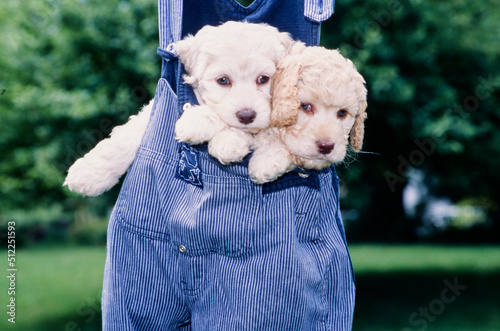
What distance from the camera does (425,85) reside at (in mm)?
6129

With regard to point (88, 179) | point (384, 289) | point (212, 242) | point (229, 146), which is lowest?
point (384, 289)

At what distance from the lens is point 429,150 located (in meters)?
6.64

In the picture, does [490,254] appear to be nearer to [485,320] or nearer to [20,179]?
[485,320]

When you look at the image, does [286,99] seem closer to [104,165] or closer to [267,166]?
[267,166]

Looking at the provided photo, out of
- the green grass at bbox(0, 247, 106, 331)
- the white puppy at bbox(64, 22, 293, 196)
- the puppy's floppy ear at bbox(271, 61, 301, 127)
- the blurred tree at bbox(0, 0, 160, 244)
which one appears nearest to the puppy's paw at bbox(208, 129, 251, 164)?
the white puppy at bbox(64, 22, 293, 196)

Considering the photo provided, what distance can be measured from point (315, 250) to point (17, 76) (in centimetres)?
610

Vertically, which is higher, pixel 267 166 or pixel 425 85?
pixel 425 85

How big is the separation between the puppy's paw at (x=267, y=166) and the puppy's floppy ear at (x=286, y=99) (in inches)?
4.1

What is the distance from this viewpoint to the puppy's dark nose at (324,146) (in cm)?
182

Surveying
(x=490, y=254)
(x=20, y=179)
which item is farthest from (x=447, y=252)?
(x=20, y=179)

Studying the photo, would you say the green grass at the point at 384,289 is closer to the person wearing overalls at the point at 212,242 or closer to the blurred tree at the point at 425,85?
the blurred tree at the point at 425,85

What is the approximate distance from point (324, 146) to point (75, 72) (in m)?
4.61

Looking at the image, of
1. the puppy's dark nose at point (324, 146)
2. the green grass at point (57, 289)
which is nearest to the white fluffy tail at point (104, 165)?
the puppy's dark nose at point (324, 146)

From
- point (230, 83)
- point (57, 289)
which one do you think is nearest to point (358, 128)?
point (230, 83)
